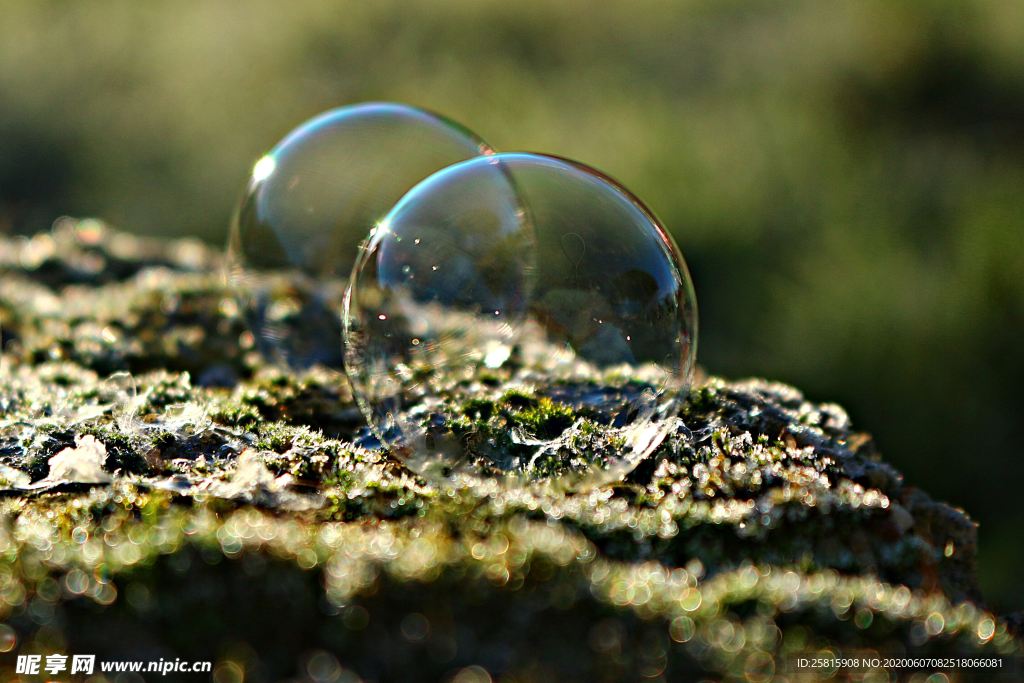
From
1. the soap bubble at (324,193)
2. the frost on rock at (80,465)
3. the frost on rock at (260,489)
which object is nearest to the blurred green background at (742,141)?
the soap bubble at (324,193)

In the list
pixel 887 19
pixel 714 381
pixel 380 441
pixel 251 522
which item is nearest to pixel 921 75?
pixel 887 19

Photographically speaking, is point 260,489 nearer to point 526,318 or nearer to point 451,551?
point 451,551

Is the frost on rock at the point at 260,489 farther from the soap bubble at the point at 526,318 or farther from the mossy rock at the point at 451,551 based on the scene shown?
the soap bubble at the point at 526,318

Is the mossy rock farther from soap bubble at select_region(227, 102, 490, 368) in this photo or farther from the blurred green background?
the blurred green background

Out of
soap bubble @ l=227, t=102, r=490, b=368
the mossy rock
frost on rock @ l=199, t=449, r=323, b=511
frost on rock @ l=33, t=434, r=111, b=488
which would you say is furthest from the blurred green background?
frost on rock @ l=199, t=449, r=323, b=511

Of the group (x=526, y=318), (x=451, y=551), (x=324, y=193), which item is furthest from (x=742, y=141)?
(x=451, y=551)

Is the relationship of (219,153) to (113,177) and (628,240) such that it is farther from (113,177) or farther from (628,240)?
(628,240)
